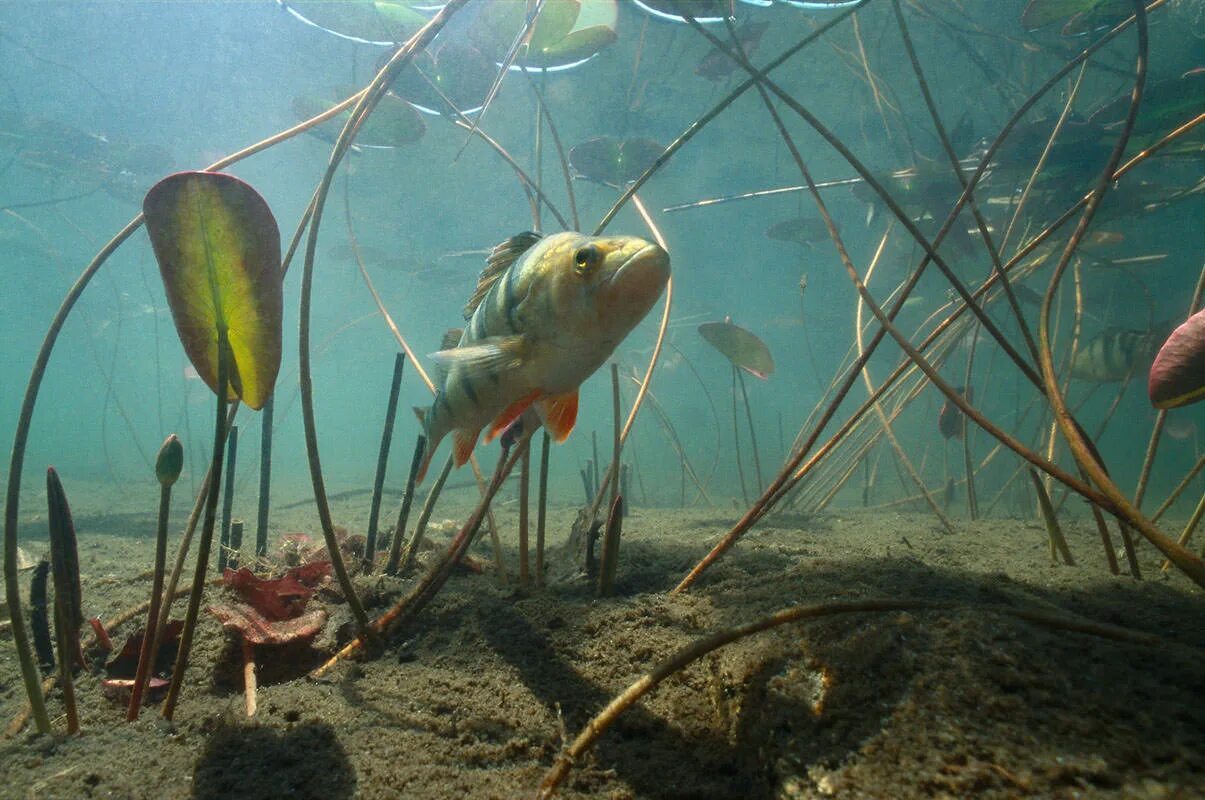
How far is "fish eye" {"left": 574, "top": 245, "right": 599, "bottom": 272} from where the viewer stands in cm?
132

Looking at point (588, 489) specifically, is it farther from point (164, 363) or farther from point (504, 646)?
point (164, 363)

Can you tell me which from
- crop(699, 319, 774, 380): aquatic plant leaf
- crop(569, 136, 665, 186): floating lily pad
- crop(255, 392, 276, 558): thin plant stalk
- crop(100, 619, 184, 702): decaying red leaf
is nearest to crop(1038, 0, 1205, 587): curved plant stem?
crop(699, 319, 774, 380): aquatic plant leaf

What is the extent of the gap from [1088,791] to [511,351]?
51.9 inches

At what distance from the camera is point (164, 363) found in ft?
243

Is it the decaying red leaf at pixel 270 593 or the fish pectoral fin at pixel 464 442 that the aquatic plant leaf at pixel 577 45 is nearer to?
the fish pectoral fin at pixel 464 442

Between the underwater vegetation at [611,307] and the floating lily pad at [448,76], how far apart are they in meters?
0.04

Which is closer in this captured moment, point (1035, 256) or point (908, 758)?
point (908, 758)

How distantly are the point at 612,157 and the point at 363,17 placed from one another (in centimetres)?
286

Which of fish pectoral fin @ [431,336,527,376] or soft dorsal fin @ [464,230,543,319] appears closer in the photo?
fish pectoral fin @ [431,336,527,376]

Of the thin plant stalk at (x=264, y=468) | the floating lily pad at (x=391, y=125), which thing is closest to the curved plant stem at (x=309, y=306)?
the thin plant stalk at (x=264, y=468)

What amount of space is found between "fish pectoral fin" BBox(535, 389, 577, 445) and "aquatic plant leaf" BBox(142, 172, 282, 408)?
805 millimetres

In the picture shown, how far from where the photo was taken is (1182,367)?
137 centimetres

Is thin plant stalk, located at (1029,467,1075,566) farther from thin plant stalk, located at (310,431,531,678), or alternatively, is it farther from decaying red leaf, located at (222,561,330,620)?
decaying red leaf, located at (222,561,330,620)

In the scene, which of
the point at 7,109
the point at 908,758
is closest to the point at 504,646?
the point at 908,758
